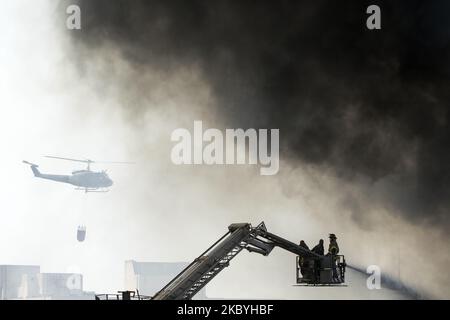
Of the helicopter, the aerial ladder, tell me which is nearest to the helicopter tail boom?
the helicopter

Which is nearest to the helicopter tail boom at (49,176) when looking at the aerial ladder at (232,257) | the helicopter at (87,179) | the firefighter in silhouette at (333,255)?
the helicopter at (87,179)

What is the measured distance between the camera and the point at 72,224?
55156 millimetres

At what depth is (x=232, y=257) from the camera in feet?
103

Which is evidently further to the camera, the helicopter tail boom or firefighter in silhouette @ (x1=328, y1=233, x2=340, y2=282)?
the helicopter tail boom

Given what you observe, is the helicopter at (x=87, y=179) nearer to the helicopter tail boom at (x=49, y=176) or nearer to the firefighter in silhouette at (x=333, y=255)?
the helicopter tail boom at (x=49, y=176)

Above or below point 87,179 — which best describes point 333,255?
below

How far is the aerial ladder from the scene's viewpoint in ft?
94.4

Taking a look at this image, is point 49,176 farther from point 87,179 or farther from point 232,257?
point 232,257

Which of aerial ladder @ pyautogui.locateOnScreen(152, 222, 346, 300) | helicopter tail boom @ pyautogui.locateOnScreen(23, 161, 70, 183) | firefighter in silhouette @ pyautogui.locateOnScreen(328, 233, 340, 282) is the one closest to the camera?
aerial ladder @ pyautogui.locateOnScreen(152, 222, 346, 300)

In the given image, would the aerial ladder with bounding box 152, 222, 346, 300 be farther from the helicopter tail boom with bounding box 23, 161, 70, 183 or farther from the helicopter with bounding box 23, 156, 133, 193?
the helicopter with bounding box 23, 156, 133, 193

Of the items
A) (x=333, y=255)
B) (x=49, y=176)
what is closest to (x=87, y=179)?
(x=49, y=176)
